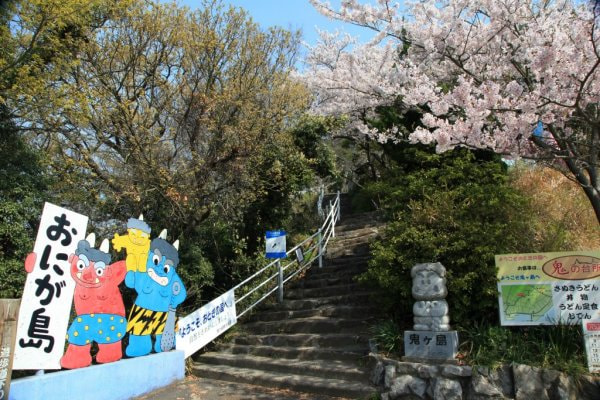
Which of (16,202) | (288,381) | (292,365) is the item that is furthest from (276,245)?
(16,202)

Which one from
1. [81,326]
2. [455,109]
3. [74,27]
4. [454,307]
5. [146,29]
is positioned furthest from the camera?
[146,29]

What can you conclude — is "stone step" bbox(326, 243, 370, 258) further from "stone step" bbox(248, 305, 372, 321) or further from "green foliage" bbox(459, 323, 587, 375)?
"green foliage" bbox(459, 323, 587, 375)

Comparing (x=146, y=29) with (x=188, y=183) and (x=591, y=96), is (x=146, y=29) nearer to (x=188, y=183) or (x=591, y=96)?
(x=188, y=183)

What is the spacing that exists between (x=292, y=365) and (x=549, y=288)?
3.87 m

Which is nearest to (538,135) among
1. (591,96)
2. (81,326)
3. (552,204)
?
(591,96)

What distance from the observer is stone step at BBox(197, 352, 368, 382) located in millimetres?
6254

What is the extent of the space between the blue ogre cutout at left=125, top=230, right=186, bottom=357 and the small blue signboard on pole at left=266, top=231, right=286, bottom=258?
2.56m

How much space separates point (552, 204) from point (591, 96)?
2770mm

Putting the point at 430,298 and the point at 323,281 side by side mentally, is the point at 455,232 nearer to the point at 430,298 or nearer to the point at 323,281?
the point at 430,298

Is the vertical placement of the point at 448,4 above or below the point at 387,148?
above

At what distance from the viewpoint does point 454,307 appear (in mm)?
5941

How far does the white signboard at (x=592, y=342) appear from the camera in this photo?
4.84 m

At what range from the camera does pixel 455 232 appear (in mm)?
6352

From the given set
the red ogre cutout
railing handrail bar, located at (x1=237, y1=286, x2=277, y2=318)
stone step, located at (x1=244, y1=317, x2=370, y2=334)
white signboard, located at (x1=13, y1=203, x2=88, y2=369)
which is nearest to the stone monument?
stone step, located at (x1=244, y1=317, x2=370, y2=334)
